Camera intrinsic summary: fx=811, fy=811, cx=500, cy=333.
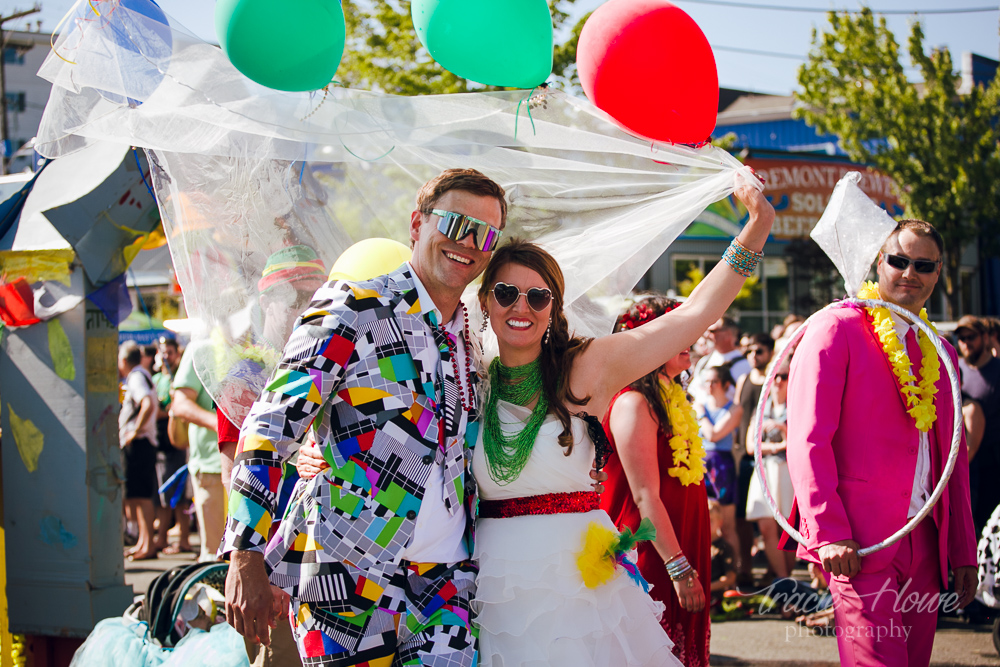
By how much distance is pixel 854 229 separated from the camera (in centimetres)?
358

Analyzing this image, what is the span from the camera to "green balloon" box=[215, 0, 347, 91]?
2561 mm

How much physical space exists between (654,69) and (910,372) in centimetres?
165

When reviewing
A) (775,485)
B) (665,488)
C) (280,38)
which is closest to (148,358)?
(775,485)

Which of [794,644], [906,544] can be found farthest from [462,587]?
[794,644]

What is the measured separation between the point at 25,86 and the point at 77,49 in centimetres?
4558

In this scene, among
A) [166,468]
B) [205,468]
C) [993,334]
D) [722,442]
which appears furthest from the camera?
[166,468]

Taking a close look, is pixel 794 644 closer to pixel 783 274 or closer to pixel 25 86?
pixel 783 274

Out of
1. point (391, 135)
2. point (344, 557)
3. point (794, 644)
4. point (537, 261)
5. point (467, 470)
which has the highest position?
point (391, 135)

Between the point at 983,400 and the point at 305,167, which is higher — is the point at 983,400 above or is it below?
A: below

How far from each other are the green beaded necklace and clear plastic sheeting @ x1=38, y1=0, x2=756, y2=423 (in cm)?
52

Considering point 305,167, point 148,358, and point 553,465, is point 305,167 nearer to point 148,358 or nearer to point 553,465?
point 553,465

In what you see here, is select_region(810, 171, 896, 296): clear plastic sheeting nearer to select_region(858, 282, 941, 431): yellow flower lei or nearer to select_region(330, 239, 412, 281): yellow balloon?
select_region(858, 282, 941, 431): yellow flower lei

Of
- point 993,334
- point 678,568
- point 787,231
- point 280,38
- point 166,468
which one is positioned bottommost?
point 166,468

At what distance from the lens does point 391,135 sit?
2.91m
